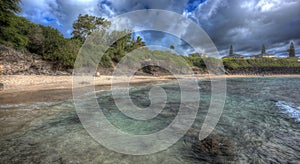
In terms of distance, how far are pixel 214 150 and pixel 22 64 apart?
1713cm

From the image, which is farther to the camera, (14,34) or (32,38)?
(32,38)

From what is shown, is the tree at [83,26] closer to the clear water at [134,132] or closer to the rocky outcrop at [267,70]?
the clear water at [134,132]

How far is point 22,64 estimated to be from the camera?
13.2 meters

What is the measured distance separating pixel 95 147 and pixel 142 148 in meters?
0.91

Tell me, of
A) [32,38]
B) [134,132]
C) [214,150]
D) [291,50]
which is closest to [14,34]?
[32,38]

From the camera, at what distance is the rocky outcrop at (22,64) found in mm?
11769

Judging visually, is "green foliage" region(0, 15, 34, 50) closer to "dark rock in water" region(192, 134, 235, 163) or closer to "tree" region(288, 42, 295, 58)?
"dark rock in water" region(192, 134, 235, 163)

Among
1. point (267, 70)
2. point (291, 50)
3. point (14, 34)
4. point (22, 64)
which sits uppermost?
point (291, 50)

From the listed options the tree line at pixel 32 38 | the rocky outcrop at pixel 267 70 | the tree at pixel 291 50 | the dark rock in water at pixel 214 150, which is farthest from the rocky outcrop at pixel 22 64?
the tree at pixel 291 50

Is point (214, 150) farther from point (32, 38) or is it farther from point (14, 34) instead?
point (32, 38)

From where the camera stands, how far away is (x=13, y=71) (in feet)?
39.9

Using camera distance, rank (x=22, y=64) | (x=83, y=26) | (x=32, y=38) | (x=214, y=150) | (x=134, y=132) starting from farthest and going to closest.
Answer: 1. (x=83, y=26)
2. (x=32, y=38)
3. (x=22, y=64)
4. (x=134, y=132)
5. (x=214, y=150)

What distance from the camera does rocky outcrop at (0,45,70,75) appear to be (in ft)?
38.6

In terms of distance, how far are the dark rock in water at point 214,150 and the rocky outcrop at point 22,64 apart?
15.4 meters
